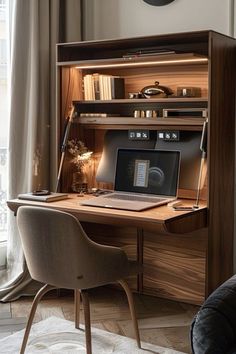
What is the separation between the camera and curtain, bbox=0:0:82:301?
381 centimetres

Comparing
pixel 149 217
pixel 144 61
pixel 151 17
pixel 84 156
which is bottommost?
pixel 149 217

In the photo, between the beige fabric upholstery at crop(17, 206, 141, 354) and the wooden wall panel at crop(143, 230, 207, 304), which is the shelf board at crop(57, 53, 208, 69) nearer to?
the wooden wall panel at crop(143, 230, 207, 304)

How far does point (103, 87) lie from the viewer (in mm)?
3852

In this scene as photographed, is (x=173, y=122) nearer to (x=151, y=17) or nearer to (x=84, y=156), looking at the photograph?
(x=84, y=156)

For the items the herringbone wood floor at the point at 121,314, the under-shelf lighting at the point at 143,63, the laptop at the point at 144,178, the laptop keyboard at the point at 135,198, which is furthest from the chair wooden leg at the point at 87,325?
the under-shelf lighting at the point at 143,63

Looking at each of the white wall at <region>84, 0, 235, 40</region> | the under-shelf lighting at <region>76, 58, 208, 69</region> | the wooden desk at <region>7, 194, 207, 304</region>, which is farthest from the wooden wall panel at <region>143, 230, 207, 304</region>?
the white wall at <region>84, 0, 235, 40</region>

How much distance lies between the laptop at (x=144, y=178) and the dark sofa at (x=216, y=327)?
1421 mm

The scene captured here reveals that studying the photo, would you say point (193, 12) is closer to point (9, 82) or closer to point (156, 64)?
point (156, 64)

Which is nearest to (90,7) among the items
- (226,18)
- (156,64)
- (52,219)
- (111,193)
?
(156,64)

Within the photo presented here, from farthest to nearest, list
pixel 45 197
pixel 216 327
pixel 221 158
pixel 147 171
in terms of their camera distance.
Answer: pixel 147 171, pixel 45 197, pixel 221 158, pixel 216 327

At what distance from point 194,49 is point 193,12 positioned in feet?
0.87

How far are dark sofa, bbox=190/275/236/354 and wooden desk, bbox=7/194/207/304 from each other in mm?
1125

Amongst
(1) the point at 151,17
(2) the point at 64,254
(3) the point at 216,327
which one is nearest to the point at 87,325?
(2) the point at 64,254

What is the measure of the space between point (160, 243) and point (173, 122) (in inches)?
32.9
